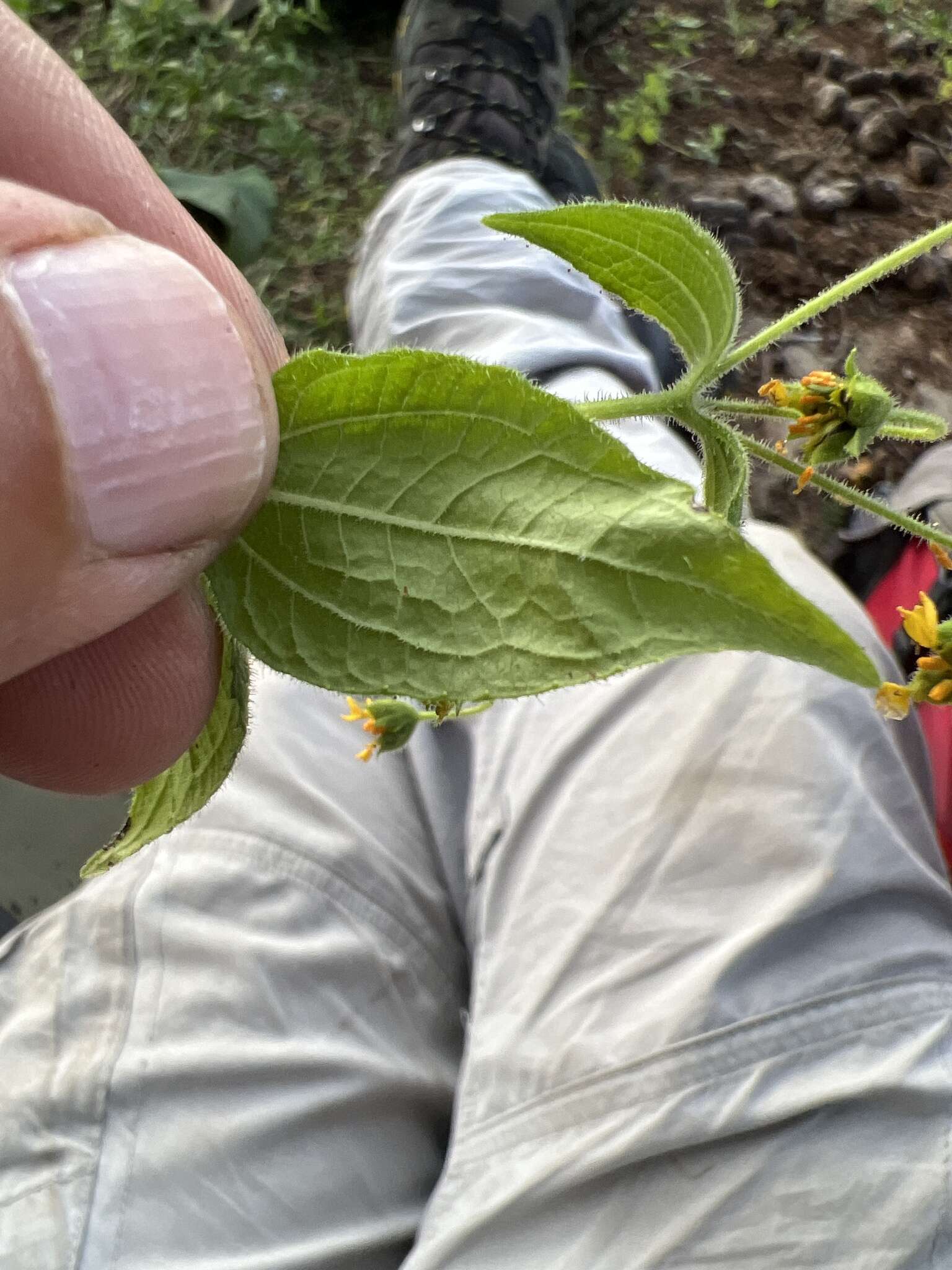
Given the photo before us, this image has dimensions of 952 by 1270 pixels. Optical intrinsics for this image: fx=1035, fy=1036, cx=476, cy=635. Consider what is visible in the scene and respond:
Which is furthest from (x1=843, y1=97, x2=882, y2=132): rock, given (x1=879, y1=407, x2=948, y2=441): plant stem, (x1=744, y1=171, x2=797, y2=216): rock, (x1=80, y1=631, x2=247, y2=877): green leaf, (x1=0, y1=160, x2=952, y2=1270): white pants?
(x1=80, y1=631, x2=247, y2=877): green leaf

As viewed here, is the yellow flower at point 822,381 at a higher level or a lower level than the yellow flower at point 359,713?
higher

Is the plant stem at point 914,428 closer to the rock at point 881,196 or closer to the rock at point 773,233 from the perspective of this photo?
the rock at point 773,233

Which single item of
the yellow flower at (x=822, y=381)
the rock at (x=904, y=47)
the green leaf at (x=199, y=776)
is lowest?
the green leaf at (x=199, y=776)

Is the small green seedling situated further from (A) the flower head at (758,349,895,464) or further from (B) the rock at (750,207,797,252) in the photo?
(B) the rock at (750,207,797,252)

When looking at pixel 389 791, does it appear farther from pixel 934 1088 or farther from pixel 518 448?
pixel 518 448

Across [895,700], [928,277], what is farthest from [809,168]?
[895,700]

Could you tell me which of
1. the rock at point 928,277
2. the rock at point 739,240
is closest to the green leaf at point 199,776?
the rock at point 739,240

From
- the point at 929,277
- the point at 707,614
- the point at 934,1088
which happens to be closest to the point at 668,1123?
the point at 934,1088

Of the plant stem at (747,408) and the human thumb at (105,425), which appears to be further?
the plant stem at (747,408)
